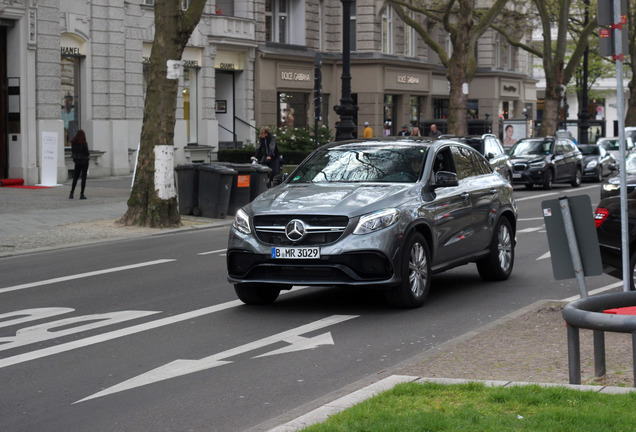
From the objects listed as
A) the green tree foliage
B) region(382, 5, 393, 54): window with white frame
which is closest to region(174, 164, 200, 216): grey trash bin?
the green tree foliage

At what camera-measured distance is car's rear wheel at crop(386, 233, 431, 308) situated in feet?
35.2

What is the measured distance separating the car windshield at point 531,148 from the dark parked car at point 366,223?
23.3m

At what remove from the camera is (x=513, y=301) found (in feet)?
38.2

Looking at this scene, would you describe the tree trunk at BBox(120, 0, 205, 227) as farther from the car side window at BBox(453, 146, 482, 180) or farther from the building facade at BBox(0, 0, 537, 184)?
the car side window at BBox(453, 146, 482, 180)

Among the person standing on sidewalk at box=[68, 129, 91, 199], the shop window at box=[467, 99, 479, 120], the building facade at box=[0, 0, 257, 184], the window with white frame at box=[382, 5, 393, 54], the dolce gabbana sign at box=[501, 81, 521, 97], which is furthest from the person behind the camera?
the dolce gabbana sign at box=[501, 81, 521, 97]

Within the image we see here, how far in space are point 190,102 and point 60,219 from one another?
1891cm

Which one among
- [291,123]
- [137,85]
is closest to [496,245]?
[137,85]

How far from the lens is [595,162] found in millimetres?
40750

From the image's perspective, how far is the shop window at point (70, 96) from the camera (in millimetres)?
33906

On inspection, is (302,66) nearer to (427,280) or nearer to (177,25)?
(177,25)

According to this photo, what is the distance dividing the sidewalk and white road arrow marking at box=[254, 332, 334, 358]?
851 cm

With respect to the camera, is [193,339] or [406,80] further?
[406,80]

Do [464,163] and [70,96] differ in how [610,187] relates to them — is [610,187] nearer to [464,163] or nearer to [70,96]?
[464,163]

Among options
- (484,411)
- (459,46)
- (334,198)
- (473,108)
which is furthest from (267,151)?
(473,108)
